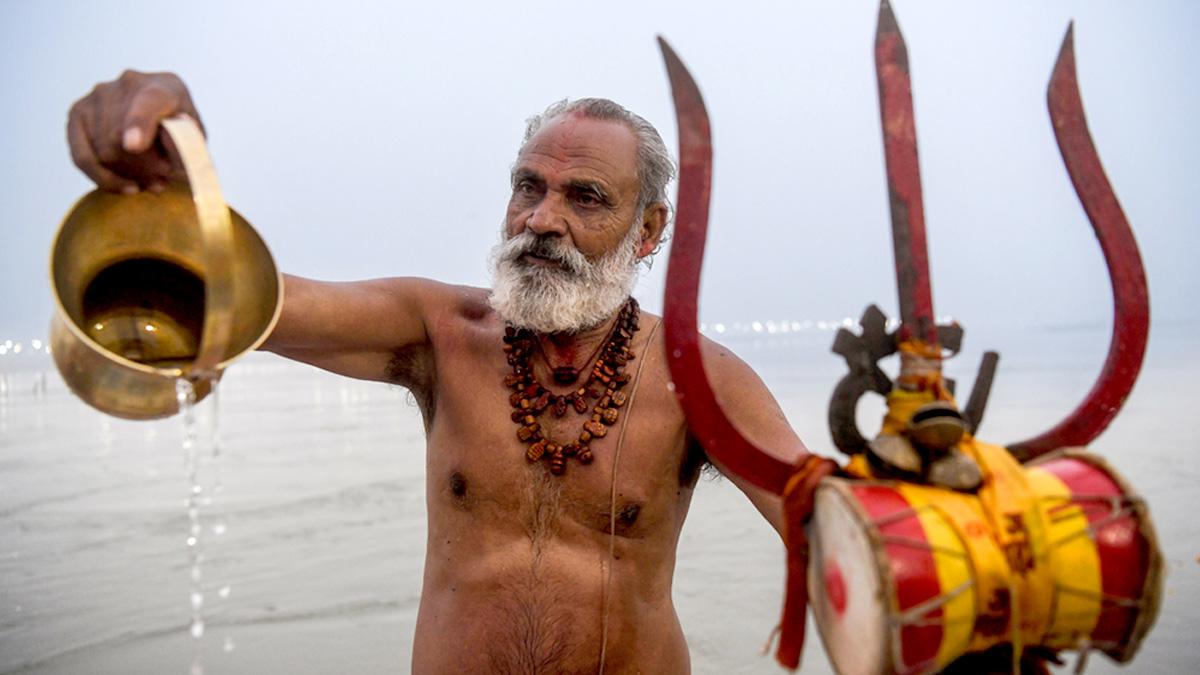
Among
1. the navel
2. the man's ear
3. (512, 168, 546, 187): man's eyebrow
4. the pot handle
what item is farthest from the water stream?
the man's ear

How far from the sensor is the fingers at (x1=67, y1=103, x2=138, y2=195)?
162cm

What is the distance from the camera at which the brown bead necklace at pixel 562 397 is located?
2619mm

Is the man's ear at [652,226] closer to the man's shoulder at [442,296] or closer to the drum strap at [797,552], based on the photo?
the man's shoulder at [442,296]

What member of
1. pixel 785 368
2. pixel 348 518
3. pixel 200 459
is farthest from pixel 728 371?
pixel 785 368

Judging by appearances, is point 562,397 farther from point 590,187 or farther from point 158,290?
point 158,290

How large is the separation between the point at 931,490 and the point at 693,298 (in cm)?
42

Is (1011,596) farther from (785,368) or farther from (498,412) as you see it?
(785,368)

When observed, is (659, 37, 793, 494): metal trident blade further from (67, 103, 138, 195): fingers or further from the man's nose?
the man's nose

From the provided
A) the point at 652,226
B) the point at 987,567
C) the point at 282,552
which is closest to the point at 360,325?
the point at 652,226

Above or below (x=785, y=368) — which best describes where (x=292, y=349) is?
above

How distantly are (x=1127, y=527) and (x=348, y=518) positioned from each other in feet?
24.8

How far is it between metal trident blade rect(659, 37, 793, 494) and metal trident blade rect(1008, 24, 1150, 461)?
0.42 meters

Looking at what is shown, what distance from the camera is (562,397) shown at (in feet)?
8.79

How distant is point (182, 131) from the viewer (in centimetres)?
152
